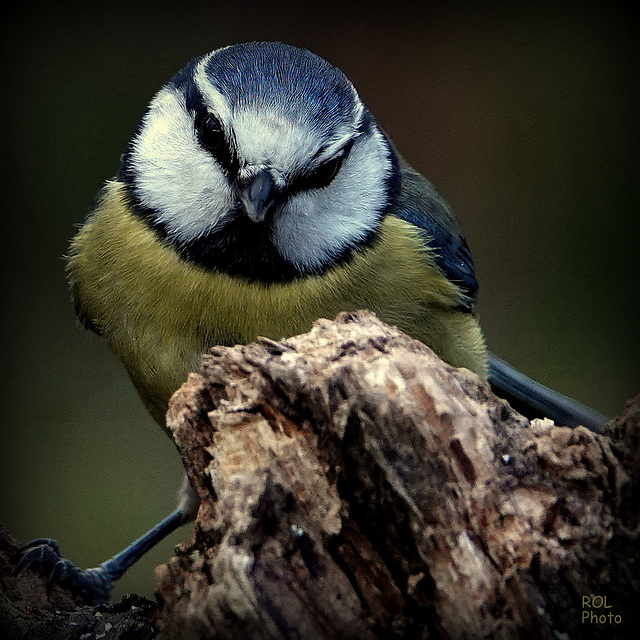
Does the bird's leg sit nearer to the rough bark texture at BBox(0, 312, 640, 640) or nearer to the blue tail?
the rough bark texture at BBox(0, 312, 640, 640)

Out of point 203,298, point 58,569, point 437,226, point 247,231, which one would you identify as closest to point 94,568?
point 58,569

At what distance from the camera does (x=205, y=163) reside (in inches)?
70.6

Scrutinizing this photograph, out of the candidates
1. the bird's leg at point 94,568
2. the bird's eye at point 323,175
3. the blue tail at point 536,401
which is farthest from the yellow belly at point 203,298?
the blue tail at point 536,401

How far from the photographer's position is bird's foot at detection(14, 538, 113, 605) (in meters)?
1.85

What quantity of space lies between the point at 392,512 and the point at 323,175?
83 centimetres

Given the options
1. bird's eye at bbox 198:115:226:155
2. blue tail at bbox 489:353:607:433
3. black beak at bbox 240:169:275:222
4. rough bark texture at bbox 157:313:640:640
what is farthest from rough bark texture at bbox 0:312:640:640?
blue tail at bbox 489:353:607:433

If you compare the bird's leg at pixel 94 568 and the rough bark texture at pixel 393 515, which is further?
the bird's leg at pixel 94 568

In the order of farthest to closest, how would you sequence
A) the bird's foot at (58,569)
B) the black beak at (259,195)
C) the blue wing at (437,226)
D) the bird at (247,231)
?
the blue wing at (437,226) → the bird's foot at (58,569) → the bird at (247,231) → the black beak at (259,195)

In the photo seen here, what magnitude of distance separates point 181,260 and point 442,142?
7.41 ft

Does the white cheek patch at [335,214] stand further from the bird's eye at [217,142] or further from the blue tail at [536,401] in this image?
the blue tail at [536,401]

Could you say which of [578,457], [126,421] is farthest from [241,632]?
[126,421]

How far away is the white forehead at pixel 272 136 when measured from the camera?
167 cm

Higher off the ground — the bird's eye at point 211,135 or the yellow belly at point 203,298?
the bird's eye at point 211,135

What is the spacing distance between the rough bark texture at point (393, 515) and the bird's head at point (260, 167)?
512 mm
